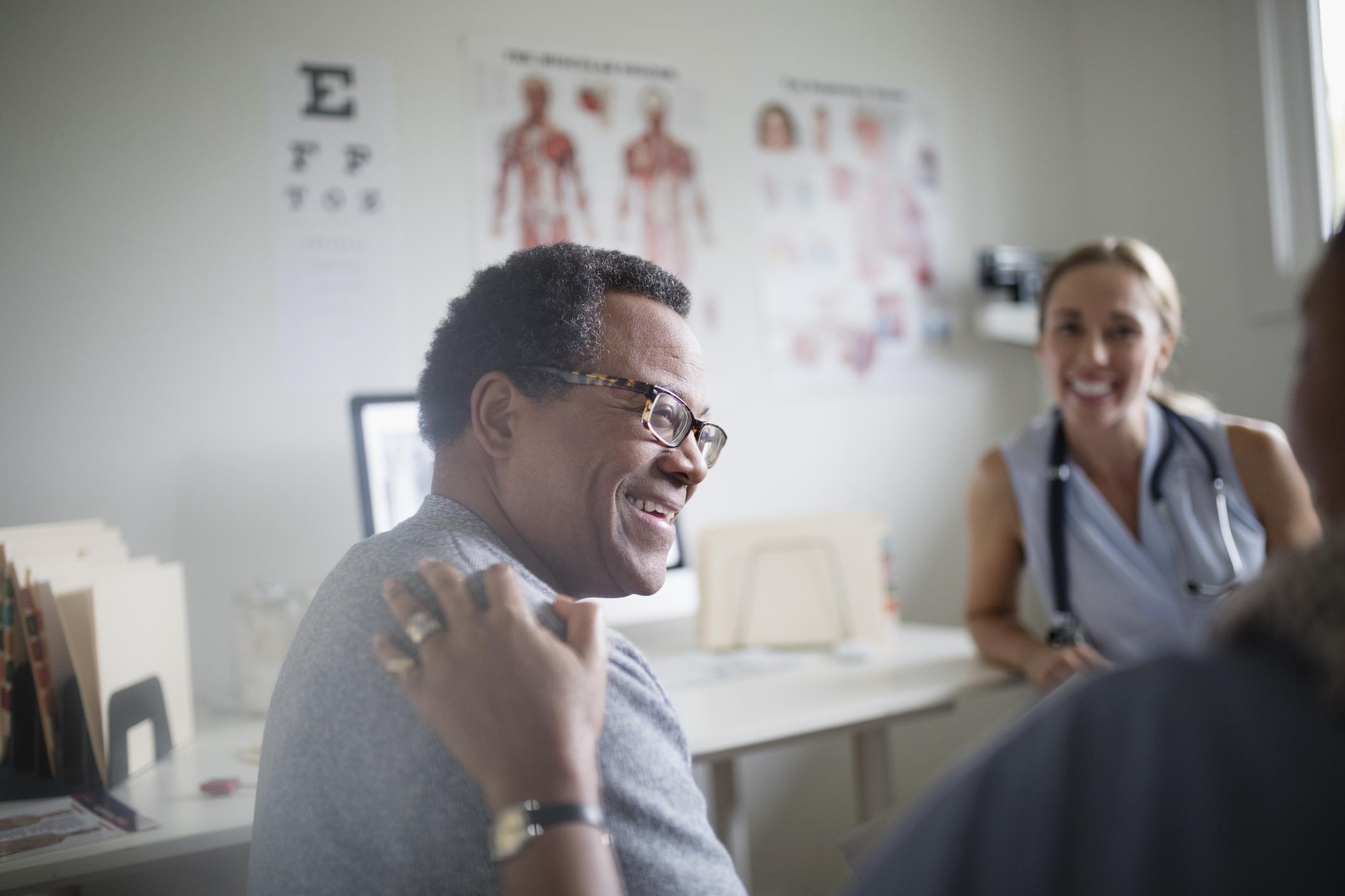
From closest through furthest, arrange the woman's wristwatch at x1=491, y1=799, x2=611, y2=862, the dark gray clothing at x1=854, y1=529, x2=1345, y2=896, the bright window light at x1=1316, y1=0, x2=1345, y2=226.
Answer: the dark gray clothing at x1=854, y1=529, x2=1345, y2=896
the woman's wristwatch at x1=491, y1=799, x2=611, y2=862
the bright window light at x1=1316, y1=0, x2=1345, y2=226

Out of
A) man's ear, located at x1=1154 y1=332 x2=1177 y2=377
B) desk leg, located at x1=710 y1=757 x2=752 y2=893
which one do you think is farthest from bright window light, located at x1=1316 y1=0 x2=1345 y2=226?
desk leg, located at x1=710 y1=757 x2=752 y2=893

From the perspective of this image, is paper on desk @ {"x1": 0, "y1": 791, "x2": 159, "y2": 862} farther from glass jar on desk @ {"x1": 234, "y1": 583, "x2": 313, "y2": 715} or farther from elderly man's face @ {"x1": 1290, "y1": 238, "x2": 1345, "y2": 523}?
elderly man's face @ {"x1": 1290, "y1": 238, "x2": 1345, "y2": 523}

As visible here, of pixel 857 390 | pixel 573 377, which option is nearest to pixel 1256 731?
pixel 573 377

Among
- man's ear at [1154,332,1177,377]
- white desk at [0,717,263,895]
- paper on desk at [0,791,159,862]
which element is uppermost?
man's ear at [1154,332,1177,377]

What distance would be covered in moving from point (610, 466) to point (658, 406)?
77mm

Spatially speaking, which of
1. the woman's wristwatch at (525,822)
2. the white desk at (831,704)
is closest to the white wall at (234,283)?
the white desk at (831,704)

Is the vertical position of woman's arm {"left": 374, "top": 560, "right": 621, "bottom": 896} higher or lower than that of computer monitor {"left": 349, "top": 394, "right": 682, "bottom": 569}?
lower

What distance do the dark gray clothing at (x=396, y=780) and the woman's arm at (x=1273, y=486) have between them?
1.49 meters

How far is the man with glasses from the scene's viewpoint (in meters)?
0.67

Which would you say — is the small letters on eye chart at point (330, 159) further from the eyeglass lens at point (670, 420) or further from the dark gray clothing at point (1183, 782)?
the dark gray clothing at point (1183, 782)

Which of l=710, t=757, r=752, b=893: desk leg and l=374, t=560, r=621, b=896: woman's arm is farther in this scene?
l=710, t=757, r=752, b=893: desk leg

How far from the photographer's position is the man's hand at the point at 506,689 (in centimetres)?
64

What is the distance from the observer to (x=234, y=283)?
1882 mm

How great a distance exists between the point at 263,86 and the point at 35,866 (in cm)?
142
